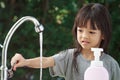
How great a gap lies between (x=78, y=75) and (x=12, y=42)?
1.57 m

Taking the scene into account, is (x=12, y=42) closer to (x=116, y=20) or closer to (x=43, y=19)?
(x=43, y=19)

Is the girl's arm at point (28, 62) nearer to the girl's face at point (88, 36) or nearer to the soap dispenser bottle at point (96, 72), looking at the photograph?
the girl's face at point (88, 36)

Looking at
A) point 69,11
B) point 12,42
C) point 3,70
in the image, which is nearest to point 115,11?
point 69,11

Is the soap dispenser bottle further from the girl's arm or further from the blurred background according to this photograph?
the blurred background

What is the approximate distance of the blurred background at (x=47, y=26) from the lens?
9.68 ft

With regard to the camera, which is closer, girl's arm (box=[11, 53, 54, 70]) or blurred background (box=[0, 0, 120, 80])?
girl's arm (box=[11, 53, 54, 70])

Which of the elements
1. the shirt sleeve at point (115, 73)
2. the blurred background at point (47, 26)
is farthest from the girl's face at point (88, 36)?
the blurred background at point (47, 26)

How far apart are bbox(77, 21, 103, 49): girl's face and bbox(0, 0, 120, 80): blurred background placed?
1.49 meters

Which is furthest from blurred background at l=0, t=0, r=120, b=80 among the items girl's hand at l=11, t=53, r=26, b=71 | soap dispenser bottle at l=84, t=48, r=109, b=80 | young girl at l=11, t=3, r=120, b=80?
soap dispenser bottle at l=84, t=48, r=109, b=80

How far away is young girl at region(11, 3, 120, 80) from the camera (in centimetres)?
142

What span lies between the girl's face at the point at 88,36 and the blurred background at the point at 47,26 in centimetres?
149

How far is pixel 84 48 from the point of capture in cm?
148

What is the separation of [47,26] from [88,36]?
157 cm

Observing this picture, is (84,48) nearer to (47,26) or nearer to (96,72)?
(96,72)
